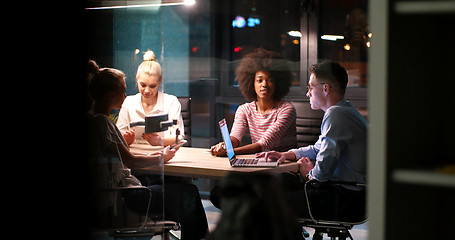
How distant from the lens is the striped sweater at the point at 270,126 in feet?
12.7

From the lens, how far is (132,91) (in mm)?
2836

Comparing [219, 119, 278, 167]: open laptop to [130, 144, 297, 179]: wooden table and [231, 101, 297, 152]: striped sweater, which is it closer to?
[130, 144, 297, 179]: wooden table

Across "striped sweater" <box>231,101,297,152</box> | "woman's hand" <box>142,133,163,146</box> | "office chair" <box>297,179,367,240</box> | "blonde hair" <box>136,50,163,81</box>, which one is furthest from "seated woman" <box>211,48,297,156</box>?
"blonde hair" <box>136,50,163,81</box>

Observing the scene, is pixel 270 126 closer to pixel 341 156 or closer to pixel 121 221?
pixel 341 156

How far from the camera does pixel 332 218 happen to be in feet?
10.9

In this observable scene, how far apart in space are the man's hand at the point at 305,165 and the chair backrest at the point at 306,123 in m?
0.51

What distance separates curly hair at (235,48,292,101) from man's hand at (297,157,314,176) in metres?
0.79

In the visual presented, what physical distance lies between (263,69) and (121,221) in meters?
2.49

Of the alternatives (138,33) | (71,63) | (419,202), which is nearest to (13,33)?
(71,63)

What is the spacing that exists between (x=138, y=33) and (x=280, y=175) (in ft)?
4.10

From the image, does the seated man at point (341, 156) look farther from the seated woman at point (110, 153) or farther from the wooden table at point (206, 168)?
the seated woman at point (110, 153)

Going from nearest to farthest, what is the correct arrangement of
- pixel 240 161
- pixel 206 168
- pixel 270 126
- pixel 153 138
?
1. pixel 153 138
2. pixel 206 168
3. pixel 240 161
4. pixel 270 126

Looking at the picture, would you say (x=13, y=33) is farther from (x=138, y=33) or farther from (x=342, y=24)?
(x=342, y=24)

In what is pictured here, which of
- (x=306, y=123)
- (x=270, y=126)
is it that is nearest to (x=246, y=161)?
(x=270, y=126)
